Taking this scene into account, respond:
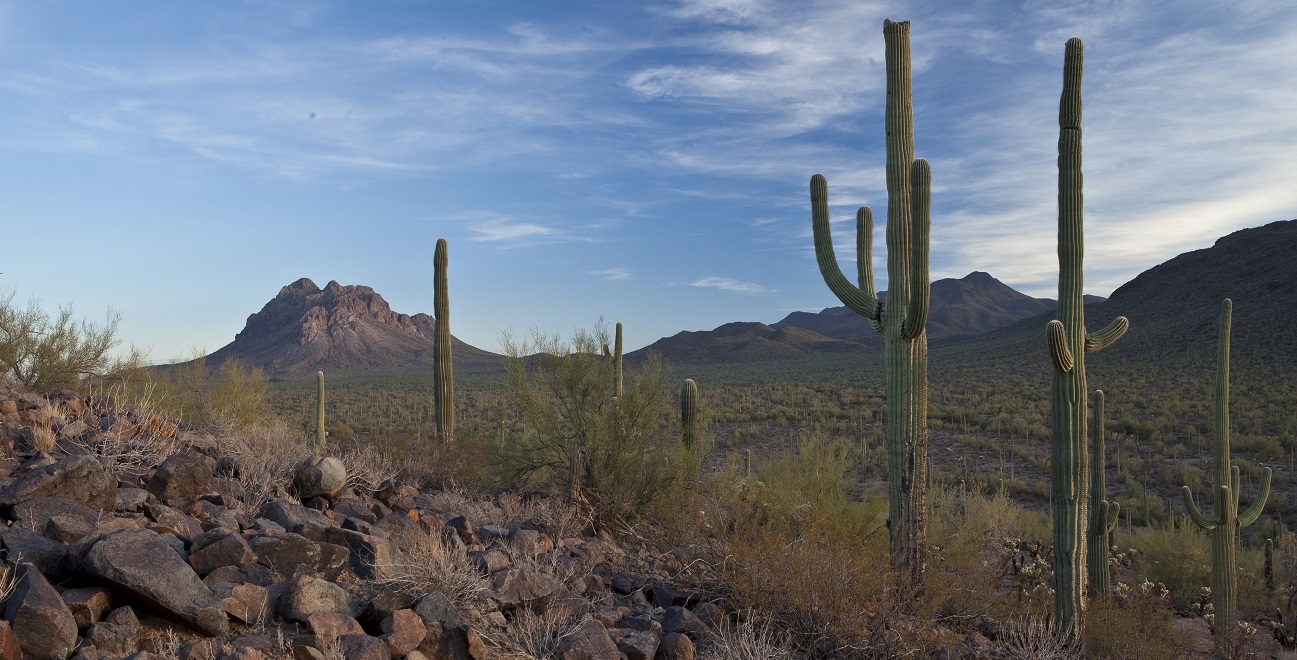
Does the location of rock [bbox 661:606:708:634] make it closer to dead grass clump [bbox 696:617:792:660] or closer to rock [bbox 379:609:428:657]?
dead grass clump [bbox 696:617:792:660]

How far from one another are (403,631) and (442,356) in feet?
40.0

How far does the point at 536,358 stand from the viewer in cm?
1291

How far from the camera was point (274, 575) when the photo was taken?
235 inches

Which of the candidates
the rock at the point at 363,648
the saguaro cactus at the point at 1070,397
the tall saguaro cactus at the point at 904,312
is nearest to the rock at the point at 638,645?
the rock at the point at 363,648

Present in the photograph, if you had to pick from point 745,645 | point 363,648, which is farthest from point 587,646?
point 363,648

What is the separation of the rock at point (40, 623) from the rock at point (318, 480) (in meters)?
3.77

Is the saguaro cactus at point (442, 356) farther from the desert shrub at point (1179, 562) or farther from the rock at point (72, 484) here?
the desert shrub at point (1179, 562)

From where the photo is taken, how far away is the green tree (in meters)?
10.9

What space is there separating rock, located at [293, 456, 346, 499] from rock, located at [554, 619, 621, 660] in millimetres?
3697

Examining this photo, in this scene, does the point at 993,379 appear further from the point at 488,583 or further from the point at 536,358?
the point at 488,583

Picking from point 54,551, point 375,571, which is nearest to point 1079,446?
point 375,571

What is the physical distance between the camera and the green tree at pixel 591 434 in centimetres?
1091

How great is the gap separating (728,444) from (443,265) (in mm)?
13479

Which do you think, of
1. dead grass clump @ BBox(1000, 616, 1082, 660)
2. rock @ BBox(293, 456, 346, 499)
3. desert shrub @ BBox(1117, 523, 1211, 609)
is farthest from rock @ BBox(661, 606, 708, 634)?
desert shrub @ BBox(1117, 523, 1211, 609)
